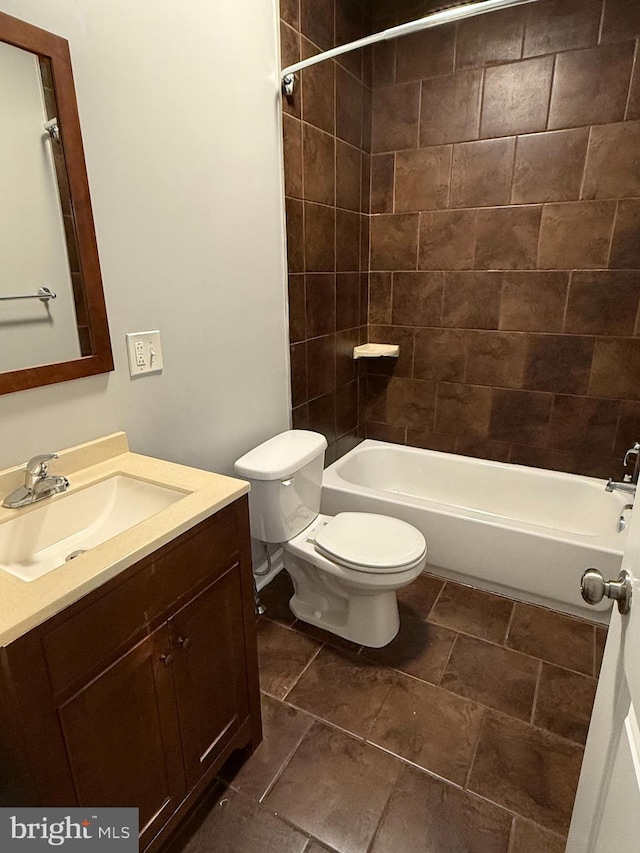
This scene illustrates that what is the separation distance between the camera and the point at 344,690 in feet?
5.59

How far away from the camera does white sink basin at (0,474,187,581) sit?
1133mm

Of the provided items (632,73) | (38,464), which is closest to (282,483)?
(38,464)

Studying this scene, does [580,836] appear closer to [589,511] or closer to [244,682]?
[244,682]

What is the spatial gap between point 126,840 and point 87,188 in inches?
60.4

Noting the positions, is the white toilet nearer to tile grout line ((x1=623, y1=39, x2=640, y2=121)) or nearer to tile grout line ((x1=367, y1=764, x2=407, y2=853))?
tile grout line ((x1=367, y1=764, x2=407, y2=853))

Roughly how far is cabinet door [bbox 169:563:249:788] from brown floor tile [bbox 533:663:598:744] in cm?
100

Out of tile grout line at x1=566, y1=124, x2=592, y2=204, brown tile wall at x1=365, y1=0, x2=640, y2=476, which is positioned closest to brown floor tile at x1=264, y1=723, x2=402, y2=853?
brown tile wall at x1=365, y1=0, x2=640, y2=476

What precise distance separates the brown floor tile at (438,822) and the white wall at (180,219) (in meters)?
1.22

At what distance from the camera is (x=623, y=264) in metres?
2.19

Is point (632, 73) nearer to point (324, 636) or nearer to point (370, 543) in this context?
point (370, 543)

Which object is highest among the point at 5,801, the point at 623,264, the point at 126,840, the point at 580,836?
the point at 623,264

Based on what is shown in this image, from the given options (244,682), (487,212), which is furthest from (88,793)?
(487,212)

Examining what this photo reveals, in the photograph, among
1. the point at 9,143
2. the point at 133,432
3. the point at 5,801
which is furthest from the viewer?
the point at 133,432

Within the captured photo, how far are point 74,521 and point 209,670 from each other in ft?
1.70
